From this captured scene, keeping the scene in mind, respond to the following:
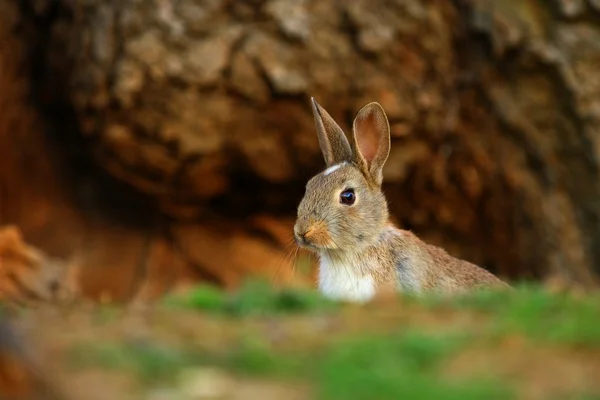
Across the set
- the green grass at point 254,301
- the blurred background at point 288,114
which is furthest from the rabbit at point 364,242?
the blurred background at point 288,114

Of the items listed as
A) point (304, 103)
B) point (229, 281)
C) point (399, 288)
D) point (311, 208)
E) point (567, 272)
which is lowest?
point (399, 288)

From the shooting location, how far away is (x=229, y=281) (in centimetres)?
1155

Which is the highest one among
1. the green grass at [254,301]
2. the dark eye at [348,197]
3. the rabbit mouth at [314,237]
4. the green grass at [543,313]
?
the dark eye at [348,197]

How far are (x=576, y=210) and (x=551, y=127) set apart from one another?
2.92ft

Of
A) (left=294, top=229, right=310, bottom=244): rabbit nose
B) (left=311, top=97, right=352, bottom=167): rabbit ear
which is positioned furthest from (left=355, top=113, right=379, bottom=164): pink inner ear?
(left=294, top=229, right=310, bottom=244): rabbit nose

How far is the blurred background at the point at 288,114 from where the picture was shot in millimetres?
9969

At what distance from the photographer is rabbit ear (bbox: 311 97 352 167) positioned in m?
7.52

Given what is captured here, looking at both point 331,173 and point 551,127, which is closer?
point 331,173

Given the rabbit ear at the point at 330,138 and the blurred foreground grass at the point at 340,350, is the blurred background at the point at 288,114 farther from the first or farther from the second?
the blurred foreground grass at the point at 340,350

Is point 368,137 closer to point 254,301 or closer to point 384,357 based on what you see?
point 254,301

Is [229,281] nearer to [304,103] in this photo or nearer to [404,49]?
[304,103]

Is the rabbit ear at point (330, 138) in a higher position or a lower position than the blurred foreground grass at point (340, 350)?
higher

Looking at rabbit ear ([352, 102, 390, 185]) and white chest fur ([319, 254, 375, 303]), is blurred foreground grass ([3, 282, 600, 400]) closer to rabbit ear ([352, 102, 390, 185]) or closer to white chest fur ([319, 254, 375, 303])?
white chest fur ([319, 254, 375, 303])

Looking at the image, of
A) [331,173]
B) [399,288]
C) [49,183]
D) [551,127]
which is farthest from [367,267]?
[49,183]
